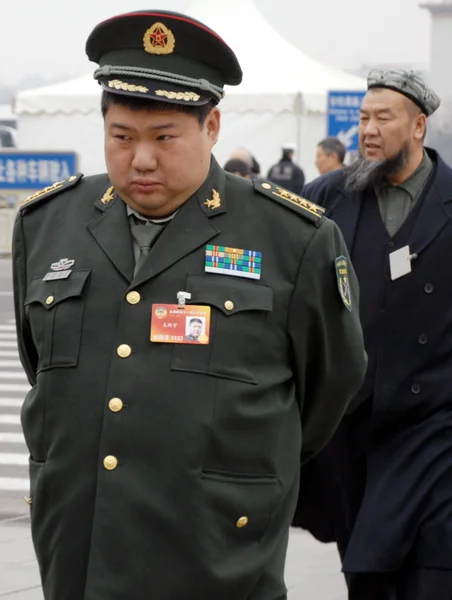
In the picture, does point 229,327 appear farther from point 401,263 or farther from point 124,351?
point 401,263

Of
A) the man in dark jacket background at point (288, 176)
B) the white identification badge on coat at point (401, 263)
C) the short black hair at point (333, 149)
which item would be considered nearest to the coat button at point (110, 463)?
the white identification badge on coat at point (401, 263)

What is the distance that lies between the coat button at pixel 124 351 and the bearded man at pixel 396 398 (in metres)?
1.80

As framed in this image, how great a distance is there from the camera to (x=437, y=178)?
4.65 m

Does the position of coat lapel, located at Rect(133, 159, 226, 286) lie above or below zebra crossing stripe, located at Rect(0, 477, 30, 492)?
above

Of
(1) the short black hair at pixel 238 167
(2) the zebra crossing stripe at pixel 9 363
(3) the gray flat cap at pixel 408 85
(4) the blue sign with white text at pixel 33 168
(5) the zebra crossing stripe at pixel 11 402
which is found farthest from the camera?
(4) the blue sign with white text at pixel 33 168

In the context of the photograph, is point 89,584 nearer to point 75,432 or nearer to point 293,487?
point 75,432

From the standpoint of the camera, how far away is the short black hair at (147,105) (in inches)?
109

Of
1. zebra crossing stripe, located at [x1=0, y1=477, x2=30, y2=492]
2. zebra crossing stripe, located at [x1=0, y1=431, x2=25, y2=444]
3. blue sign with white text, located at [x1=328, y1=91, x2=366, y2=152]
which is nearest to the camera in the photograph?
zebra crossing stripe, located at [x1=0, y1=477, x2=30, y2=492]

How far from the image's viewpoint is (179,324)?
2.77 meters

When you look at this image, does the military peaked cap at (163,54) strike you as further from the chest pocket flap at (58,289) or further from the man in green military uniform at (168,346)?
the chest pocket flap at (58,289)

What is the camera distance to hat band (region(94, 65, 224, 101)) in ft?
9.21

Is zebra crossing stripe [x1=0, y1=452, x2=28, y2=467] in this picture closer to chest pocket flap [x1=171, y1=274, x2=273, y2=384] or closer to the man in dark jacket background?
chest pocket flap [x1=171, y1=274, x2=273, y2=384]

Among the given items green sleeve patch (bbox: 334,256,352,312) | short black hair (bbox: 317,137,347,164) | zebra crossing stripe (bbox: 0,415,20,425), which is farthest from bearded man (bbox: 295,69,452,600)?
short black hair (bbox: 317,137,347,164)

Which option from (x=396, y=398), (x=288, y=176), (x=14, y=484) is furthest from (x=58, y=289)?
(x=288, y=176)
